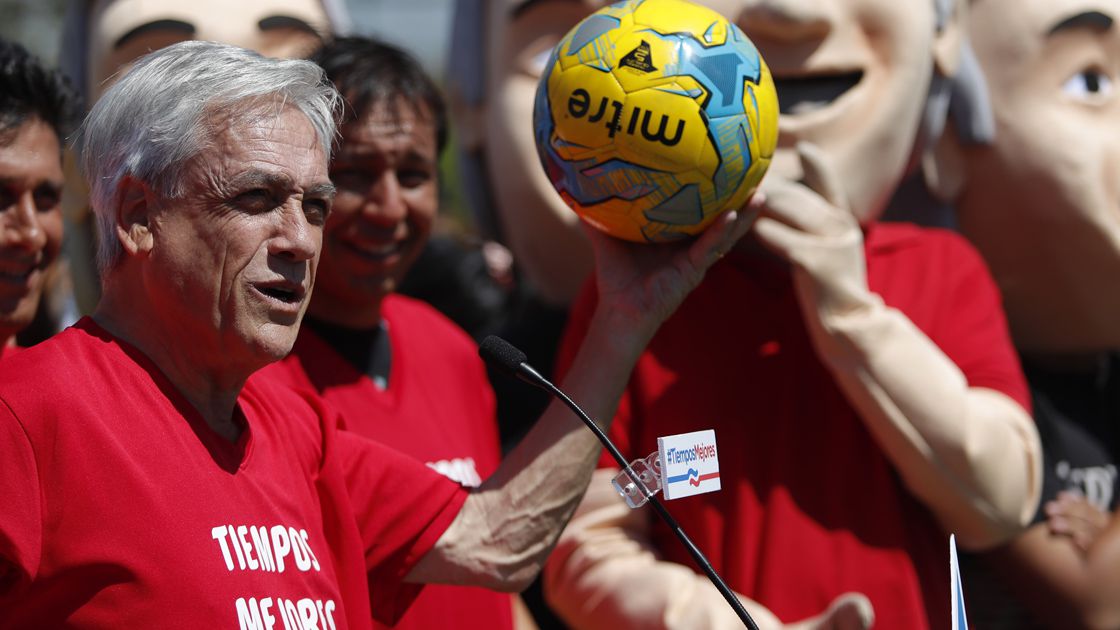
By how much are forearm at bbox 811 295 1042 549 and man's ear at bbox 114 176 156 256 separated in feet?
4.50

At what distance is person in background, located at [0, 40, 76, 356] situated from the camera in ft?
8.02

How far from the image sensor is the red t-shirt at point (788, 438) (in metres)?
2.69

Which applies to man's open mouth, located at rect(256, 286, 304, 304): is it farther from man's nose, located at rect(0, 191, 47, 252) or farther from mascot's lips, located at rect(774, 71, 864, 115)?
mascot's lips, located at rect(774, 71, 864, 115)

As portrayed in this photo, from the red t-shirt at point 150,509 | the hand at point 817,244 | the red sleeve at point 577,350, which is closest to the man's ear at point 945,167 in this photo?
the hand at point 817,244

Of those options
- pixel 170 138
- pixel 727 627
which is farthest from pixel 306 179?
pixel 727 627

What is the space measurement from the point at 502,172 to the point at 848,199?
3.26 feet

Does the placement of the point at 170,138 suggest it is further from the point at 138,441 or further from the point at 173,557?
the point at 173,557

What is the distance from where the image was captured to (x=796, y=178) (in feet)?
9.80

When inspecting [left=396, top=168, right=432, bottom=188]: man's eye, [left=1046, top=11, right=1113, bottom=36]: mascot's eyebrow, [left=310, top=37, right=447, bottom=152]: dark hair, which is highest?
[left=310, top=37, right=447, bottom=152]: dark hair

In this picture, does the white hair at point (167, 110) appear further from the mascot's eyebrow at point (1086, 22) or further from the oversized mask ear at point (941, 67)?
the mascot's eyebrow at point (1086, 22)

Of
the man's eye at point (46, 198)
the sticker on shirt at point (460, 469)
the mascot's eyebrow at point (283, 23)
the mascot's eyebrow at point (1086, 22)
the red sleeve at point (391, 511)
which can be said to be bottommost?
the sticker on shirt at point (460, 469)

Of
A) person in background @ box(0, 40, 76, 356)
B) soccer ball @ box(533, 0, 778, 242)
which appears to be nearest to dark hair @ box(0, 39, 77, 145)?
person in background @ box(0, 40, 76, 356)

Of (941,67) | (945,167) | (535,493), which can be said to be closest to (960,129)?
(945,167)

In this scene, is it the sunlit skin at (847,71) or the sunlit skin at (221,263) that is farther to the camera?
the sunlit skin at (847,71)
